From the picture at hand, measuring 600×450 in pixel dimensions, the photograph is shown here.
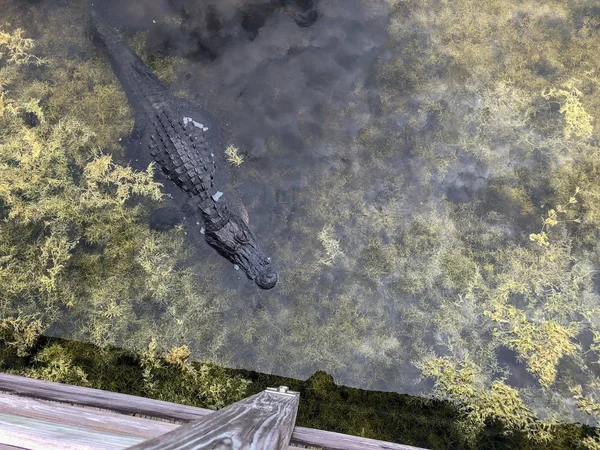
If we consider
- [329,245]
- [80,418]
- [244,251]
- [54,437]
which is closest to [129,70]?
[244,251]

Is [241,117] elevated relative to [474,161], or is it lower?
elevated

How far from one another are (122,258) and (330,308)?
66.6 inches

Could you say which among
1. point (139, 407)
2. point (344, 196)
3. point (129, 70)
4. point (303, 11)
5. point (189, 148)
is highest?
point (303, 11)

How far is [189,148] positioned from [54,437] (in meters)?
2.10

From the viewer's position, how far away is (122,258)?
3.29 meters

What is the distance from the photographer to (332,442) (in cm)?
243

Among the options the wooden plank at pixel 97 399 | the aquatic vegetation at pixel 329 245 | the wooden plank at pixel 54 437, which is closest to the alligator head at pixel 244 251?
the aquatic vegetation at pixel 329 245

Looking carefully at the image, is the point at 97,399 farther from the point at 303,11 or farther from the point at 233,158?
the point at 303,11

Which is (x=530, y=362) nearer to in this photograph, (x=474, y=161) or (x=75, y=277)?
(x=474, y=161)

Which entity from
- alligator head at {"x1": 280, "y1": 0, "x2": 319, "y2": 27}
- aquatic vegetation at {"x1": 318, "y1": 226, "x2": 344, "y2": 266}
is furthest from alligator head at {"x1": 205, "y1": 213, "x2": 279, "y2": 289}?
alligator head at {"x1": 280, "y1": 0, "x2": 319, "y2": 27}

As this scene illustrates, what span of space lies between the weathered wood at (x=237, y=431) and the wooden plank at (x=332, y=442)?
0.46 metres

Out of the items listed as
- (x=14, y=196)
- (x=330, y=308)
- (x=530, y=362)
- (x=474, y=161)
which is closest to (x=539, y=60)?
(x=474, y=161)

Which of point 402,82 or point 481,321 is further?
point 402,82

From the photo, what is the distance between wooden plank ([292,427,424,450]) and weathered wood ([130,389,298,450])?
46 centimetres
